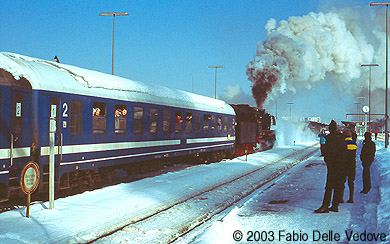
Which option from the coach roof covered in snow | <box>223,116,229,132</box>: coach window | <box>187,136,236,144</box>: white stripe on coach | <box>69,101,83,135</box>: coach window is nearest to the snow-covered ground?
<box>69,101,83,135</box>: coach window

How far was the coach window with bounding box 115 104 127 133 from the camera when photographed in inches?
525

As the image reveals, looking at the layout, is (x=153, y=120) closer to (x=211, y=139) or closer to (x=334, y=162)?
(x=211, y=139)

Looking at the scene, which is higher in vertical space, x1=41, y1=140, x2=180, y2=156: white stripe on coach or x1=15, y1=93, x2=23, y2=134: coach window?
x1=15, y1=93, x2=23, y2=134: coach window

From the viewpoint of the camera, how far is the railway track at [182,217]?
7.50 metres

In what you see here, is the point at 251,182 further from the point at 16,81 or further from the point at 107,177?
the point at 16,81

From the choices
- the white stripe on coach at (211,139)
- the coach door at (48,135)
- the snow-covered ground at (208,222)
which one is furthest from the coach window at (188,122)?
the coach door at (48,135)

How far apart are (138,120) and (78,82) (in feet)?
11.3

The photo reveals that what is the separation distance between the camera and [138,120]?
14.7 meters

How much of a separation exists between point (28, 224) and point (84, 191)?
429 cm

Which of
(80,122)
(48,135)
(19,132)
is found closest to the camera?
(19,132)

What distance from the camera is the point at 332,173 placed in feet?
30.6

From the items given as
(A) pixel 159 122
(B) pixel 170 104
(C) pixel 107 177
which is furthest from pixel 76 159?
(B) pixel 170 104

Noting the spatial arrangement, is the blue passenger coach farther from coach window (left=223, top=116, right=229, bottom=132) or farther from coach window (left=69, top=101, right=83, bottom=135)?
coach window (left=223, top=116, right=229, bottom=132)

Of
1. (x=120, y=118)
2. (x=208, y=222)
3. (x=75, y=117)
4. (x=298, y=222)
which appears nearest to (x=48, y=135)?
(x=75, y=117)
